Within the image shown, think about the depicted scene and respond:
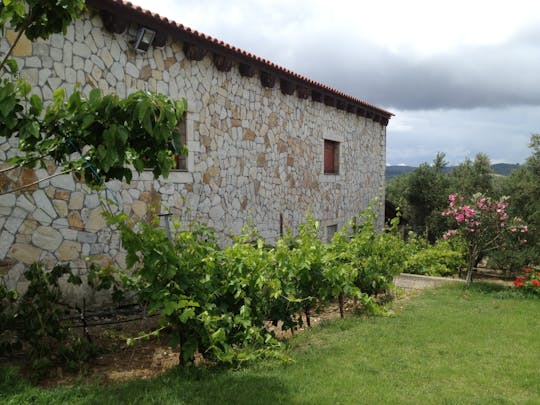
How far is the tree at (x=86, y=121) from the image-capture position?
275cm

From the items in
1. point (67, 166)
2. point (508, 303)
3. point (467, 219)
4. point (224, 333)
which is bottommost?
point (508, 303)

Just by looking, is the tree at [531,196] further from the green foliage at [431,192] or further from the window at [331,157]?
the window at [331,157]

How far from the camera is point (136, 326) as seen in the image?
602 centimetres

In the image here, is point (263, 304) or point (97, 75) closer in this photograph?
point (263, 304)

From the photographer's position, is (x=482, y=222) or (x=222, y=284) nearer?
(x=222, y=284)

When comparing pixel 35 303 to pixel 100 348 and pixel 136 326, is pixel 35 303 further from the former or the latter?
pixel 136 326

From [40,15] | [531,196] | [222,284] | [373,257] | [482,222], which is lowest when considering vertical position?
[373,257]

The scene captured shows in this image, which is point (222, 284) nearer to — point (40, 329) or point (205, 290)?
point (205, 290)

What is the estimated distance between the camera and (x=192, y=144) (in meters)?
7.87

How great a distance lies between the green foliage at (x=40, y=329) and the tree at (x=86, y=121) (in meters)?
1.77

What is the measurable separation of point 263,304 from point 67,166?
2.44 metres

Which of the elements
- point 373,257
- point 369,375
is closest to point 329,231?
point 373,257

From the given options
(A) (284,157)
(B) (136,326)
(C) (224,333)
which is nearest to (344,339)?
(C) (224,333)

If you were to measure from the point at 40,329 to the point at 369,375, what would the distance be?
10.3 ft
